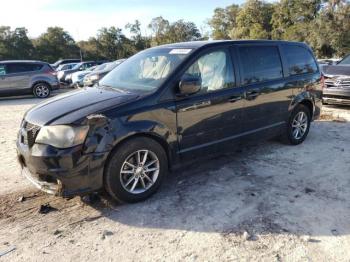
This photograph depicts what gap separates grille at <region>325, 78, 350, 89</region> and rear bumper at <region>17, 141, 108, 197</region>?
7.52 metres

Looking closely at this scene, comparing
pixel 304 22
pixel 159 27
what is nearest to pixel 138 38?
pixel 159 27

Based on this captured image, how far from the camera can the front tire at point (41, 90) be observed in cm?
1539

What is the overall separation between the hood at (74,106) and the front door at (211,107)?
73cm

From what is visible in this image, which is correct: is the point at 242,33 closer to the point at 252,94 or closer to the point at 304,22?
the point at 304,22

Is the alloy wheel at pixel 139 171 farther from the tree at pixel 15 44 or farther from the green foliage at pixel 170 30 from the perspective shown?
the green foliage at pixel 170 30

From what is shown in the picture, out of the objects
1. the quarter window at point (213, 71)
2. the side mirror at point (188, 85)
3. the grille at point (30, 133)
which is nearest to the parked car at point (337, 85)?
the quarter window at point (213, 71)

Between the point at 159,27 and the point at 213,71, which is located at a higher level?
the point at 159,27

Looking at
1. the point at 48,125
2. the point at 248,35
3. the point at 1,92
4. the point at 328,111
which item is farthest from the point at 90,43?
the point at 48,125

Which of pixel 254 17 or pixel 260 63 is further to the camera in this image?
pixel 254 17

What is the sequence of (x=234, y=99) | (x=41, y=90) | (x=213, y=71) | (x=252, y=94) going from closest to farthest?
(x=213, y=71) < (x=234, y=99) < (x=252, y=94) < (x=41, y=90)

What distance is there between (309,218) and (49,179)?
2766 mm

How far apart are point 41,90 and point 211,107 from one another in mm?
12777

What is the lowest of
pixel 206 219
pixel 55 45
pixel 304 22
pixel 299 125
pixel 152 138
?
pixel 206 219

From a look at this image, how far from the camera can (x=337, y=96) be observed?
9.23 metres
